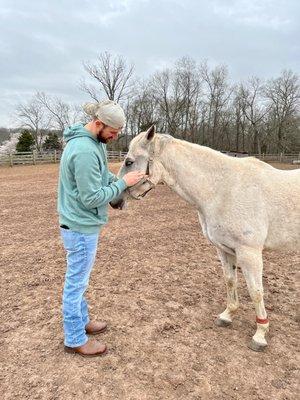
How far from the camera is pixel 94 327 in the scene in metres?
3.62

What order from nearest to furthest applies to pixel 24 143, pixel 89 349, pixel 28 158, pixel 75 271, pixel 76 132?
pixel 76 132 → pixel 75 271 → pixel 89 349 → pixel 28 158 → pixel 24 143

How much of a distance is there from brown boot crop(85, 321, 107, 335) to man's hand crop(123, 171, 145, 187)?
1.62 metres

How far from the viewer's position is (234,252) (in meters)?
3.42

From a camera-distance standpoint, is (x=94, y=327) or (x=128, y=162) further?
(x=94, y=327)

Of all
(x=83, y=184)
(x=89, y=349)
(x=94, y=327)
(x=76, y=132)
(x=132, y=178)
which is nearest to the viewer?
(x=83, y=184)

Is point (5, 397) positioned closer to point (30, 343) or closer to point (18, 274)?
point (30, 343)

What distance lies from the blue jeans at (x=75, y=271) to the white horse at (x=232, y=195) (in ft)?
1.97

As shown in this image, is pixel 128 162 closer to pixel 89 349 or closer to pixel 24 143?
pixel 89 349

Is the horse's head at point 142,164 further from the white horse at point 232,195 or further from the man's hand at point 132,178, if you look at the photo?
the man's hand at point 132,178

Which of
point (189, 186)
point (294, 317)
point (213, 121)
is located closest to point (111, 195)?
point (189, 186)

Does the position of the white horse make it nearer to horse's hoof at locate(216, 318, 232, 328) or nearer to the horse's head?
the horse's head

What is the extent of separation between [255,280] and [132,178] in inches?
60.2

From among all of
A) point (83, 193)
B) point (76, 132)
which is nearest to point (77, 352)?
point (83, 193)

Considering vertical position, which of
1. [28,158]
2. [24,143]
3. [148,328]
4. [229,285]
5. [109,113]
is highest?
[24,143]
